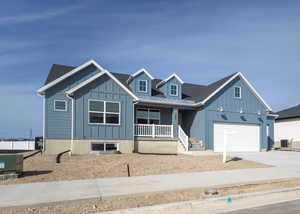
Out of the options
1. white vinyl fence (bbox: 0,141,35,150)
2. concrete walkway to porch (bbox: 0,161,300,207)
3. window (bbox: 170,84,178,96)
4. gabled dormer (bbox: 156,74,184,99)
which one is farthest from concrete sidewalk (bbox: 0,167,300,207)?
white vinyl fence (bbox: 0,141,35,150)

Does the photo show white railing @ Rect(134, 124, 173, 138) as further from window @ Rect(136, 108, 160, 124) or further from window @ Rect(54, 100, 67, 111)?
window @ Rect(54, 100, 67, 111)

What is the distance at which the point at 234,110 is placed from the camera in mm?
18797

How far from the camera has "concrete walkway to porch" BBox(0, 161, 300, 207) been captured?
6145 mm

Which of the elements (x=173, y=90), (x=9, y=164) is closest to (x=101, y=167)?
(x=9, y=164)

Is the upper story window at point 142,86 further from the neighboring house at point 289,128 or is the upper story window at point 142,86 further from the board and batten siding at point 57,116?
the neighboring house at point 289,128

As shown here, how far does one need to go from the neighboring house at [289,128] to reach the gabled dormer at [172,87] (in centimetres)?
1641

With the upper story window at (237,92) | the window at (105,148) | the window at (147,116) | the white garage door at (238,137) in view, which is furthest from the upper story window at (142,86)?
the upper story window at (237,92)

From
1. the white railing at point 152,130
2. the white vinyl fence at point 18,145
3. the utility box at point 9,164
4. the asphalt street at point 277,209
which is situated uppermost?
the white railing at point 152,130

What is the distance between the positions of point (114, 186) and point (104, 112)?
26.3 feet

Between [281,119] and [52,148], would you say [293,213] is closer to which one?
[52,148]

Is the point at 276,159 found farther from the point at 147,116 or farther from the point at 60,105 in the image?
the point at 60,105

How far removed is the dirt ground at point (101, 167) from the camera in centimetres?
877

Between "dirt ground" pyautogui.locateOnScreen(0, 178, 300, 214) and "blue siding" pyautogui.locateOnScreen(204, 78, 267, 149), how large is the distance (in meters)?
10.2

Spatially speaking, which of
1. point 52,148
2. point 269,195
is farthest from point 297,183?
point 52,148
